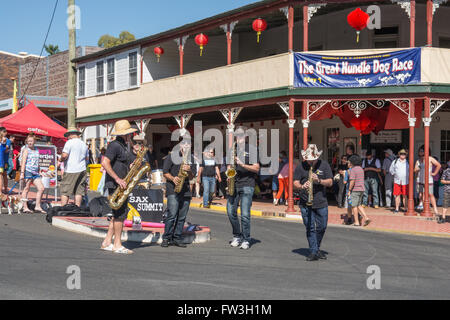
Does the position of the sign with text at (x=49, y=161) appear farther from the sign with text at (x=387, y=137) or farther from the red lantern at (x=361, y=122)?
the sign with text at (x=387, y=137)

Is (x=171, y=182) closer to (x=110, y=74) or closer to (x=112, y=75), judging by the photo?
(x=112, y=75)

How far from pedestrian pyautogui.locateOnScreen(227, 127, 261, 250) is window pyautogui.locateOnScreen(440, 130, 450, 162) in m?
13.6

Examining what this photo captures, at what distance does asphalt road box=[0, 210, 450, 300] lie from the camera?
6473 millimetres

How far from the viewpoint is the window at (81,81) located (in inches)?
1176

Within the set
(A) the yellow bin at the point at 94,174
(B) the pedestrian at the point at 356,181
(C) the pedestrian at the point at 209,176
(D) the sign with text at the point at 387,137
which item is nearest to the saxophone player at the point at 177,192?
(B) the pedestrian at the point at 356,181

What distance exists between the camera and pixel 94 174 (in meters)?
16.7

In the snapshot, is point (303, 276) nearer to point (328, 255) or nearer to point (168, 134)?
point (328, 255)

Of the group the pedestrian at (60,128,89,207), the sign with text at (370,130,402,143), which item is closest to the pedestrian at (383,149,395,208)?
the sign with text at (370,130,402,143)

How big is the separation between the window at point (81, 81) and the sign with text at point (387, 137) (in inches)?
617

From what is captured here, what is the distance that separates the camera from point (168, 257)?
883cm

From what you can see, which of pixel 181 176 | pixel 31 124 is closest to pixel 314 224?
pixel 181 176

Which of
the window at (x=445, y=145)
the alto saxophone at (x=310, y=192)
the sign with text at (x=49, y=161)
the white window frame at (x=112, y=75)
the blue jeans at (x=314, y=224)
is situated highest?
the white window frame at (x=112, y=75)

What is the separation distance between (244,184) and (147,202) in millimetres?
2451

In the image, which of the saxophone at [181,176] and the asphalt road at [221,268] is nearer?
the asphalt road at [221,268]
